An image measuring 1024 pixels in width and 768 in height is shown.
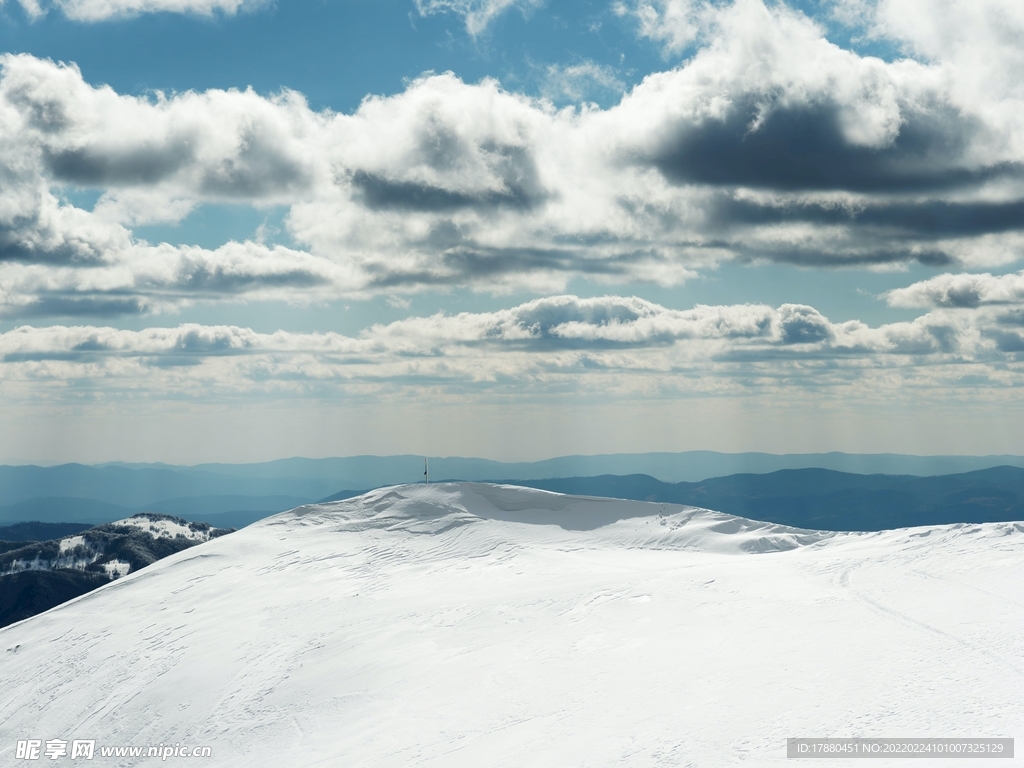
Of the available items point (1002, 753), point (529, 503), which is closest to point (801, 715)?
point (1002, 753)

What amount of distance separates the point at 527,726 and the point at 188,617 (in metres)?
32.1

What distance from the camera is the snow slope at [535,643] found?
26906mm

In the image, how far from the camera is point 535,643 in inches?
1574

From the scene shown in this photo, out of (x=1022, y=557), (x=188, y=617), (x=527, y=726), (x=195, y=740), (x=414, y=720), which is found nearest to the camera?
(x=527, y=726)

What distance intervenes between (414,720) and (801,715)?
588 inches

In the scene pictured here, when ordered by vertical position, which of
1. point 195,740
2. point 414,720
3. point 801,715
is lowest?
point 195,740

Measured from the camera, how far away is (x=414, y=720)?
109 ft

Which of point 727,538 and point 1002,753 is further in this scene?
point 727,538

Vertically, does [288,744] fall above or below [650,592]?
below

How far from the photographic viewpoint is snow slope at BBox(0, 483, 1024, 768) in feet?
88.3

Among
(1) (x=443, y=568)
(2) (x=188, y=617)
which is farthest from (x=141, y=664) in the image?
(1) (x=443, y=568)

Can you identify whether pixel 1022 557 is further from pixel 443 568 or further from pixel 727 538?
pixel 443 568

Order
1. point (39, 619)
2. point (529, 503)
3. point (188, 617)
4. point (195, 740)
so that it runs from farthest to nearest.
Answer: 1. point (529, 503)
2. point (39, 619)
3. point (188, 617)
4. point (195, 740)

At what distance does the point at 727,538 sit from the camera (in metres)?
63.2
